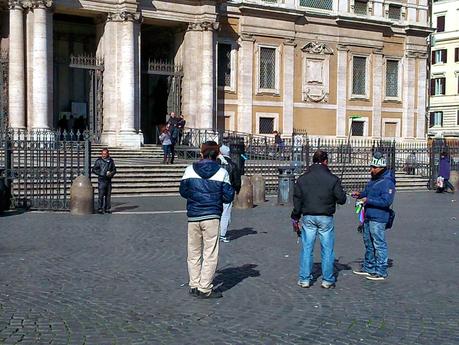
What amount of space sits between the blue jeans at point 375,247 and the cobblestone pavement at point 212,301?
25cm

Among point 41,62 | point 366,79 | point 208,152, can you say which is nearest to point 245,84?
Answer: point 366,79

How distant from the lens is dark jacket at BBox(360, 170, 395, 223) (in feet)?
28.8

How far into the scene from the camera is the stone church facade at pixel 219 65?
89.9 feet

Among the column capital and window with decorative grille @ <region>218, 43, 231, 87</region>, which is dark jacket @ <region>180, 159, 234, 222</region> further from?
window with decorative grille @ <region>218, 43, 231, 87</region>

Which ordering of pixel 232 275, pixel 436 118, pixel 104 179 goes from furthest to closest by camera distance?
pixel 436 118 < pixel 104 179 < pixel 232 275

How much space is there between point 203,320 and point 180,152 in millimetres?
21394

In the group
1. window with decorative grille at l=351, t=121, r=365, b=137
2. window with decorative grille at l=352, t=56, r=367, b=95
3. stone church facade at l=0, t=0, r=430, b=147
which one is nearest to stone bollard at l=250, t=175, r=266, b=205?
stone church facade at l=0, t=0, r=430, b=147

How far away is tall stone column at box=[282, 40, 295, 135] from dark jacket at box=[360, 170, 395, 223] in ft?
86.9

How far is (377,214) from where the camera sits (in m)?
8.82

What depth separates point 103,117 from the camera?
29.3 m

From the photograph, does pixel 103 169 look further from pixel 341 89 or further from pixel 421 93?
pixel 421 93

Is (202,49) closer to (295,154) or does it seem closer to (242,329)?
(295,154)

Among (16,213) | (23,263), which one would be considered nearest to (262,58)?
(16,213)

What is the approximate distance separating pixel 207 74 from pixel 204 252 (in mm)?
23591
